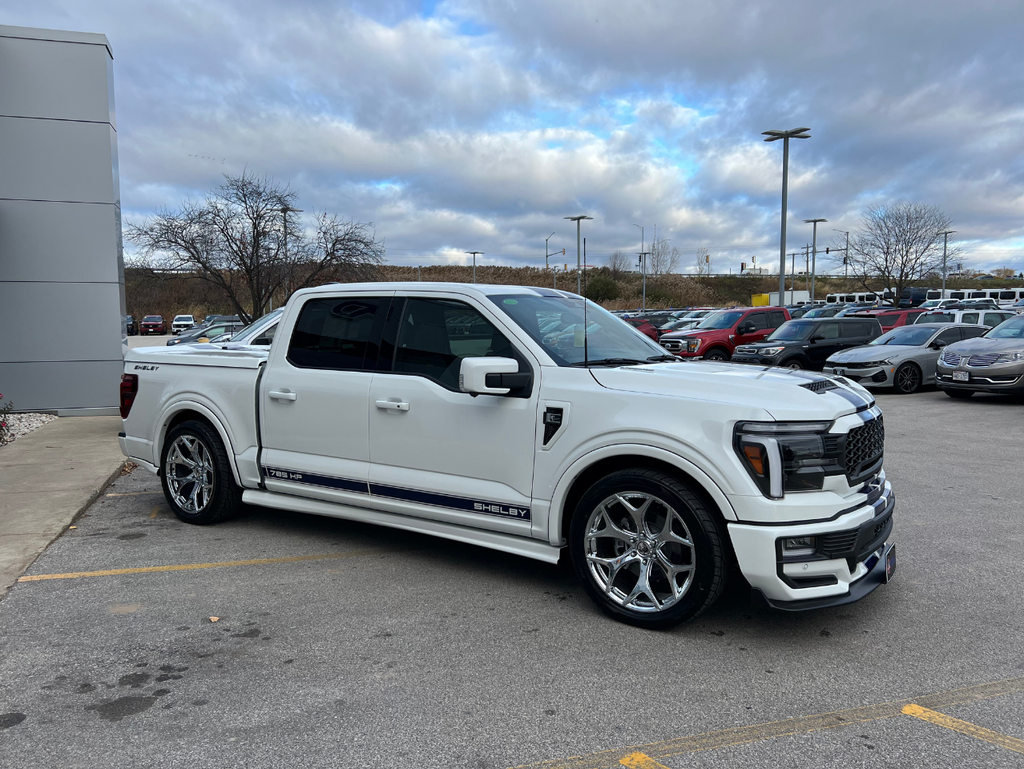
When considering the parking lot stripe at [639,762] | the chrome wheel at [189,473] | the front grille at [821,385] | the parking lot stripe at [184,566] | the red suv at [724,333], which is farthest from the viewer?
the red suv at [724,333]

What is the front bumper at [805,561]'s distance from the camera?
12.1 feet

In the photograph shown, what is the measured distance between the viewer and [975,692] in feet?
11.2

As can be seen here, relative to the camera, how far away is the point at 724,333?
2216 centimetres

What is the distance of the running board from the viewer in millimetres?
4469

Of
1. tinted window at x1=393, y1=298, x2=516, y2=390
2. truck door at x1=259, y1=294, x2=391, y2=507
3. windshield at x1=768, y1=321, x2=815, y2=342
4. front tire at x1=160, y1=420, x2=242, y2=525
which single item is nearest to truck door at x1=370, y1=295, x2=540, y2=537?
tinted window at x1=393, y1=298, x2=516, y2=390

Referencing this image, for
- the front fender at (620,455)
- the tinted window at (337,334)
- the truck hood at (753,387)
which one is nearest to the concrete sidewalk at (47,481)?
the tinted window at (337,334)

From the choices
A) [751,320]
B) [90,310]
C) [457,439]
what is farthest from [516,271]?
[457,439]

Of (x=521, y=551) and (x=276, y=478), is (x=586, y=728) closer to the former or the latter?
(x=521, y=551)

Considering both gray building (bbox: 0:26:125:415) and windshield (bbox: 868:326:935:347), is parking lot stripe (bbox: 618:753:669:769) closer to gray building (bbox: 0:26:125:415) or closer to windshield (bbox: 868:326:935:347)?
gray building (bbox: 0:26:125:415)

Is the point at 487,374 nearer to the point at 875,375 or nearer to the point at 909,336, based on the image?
the point at 875,375

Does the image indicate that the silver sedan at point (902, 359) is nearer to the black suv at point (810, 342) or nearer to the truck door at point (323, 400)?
the black suv at point (810, 342)

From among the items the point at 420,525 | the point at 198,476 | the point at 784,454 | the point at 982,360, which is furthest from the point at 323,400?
the point at 982,360

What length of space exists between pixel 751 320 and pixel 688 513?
20.1 metres

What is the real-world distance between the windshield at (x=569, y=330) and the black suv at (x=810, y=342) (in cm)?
1415
